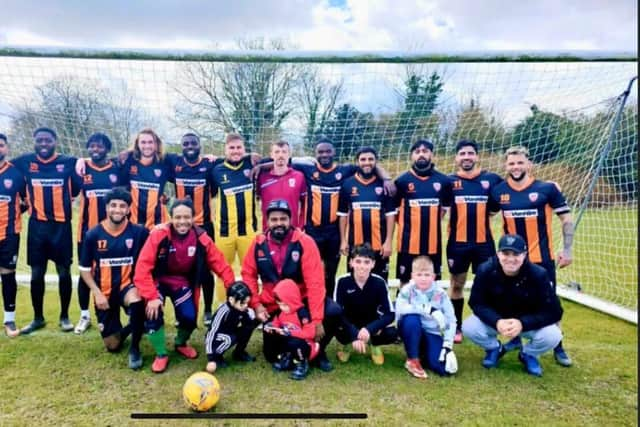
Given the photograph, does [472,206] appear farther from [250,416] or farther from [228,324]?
[250,416]

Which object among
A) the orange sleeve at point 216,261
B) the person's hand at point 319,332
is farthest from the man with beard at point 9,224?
the person's hand at point 319,332

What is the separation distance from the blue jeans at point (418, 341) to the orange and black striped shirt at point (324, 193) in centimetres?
113

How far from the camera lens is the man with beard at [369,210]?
373cm

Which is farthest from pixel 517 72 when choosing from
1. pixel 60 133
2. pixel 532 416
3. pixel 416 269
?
pixel 60 133

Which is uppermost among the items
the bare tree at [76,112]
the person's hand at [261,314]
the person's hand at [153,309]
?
the bare tree at [76,112]

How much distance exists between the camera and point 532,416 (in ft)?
8.39

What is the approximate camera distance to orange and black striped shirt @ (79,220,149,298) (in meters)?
3.25

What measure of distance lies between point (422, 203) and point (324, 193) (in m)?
0.85

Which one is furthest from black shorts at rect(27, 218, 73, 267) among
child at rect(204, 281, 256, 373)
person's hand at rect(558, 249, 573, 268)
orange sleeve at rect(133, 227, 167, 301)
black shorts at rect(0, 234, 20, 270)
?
person's hand at rect(558, 249, 573, 268)

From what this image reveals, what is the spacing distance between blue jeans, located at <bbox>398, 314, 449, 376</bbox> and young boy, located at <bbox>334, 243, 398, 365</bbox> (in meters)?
0.11

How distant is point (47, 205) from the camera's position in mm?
3602

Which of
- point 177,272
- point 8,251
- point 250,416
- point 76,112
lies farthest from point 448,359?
point 76,112

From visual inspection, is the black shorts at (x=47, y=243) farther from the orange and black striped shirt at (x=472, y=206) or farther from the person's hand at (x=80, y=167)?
the orange and black striped shirt at (x=472, y=206)

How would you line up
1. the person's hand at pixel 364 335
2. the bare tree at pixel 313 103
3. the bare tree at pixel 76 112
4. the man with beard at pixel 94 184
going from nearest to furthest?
the person's hand at pixel 364 335
the man with beard at pixel 94 184
the bare tree at pixel 76 112
the bare tree at pixel 313 103
